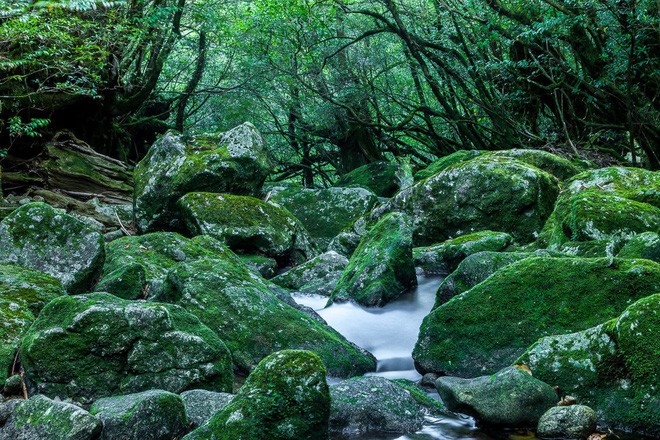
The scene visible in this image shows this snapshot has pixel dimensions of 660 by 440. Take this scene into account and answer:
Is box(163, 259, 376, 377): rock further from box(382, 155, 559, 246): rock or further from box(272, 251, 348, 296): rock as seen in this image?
box(382, 155, 559, 246): rock

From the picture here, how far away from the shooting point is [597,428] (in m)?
5.21

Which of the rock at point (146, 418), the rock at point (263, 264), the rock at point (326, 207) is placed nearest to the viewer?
the rock at point (146, 418)

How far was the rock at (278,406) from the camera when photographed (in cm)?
443

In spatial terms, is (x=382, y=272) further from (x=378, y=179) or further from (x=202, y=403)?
(x=378, y=179)

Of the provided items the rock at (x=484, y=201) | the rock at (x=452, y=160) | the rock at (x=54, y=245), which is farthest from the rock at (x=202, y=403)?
the rock at (x=452, y=160)

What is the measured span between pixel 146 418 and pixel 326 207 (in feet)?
40.0

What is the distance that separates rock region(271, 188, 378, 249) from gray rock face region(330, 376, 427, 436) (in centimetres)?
999

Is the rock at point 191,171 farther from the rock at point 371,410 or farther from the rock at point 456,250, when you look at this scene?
the rock at point 371,410

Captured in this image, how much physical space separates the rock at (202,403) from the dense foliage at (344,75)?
25.2 feet

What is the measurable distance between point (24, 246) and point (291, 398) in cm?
555

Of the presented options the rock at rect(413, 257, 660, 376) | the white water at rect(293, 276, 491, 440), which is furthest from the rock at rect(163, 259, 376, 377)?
the rock at rect(413, 257, 660, 376)

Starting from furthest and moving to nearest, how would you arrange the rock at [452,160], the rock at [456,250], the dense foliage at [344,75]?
1. the rock at [452,160]
2. the dense foliage at [344,75]
3. the rock at [456,250]

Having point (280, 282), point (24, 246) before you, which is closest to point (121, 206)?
point (280, 282)

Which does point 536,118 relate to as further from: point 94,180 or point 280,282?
point 94,180
